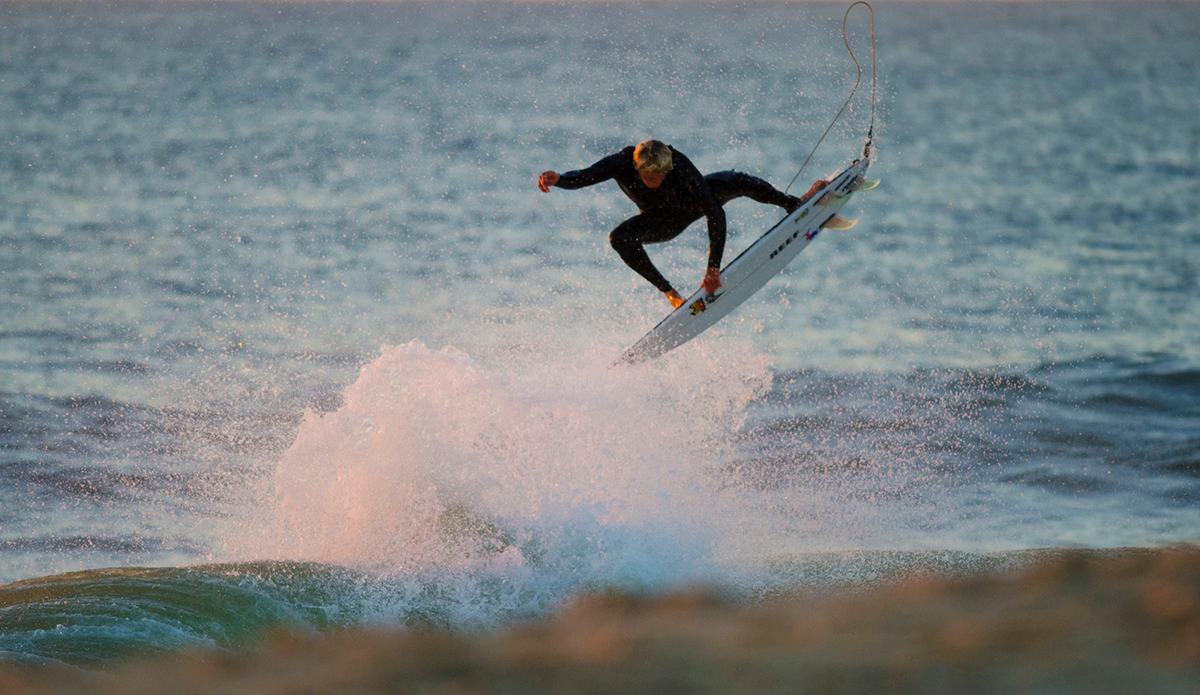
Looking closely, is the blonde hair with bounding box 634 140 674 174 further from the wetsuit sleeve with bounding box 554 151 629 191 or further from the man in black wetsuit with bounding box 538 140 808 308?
the wetsuit sleeve with bounding box 554 151 629 191

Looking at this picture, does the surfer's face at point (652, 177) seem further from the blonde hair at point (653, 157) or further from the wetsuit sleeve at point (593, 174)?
the wetsuit sleeve at point (593, 174)

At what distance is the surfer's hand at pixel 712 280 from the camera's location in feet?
23.8

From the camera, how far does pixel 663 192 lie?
7.06m

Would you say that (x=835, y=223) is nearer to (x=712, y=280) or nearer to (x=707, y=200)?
(x=712, y=280)

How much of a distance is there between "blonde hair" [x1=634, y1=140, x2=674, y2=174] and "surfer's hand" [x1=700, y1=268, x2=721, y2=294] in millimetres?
929

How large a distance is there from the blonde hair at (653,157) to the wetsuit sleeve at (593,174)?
0.16m

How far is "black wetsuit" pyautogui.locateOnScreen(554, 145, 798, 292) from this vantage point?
22.3ft

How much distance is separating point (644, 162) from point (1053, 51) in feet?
137

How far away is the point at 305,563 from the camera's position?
6.31 meters

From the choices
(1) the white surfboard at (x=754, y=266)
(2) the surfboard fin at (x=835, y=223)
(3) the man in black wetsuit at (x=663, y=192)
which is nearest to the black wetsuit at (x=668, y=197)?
(3) the man in black wetsuit at (x=663, y=192)

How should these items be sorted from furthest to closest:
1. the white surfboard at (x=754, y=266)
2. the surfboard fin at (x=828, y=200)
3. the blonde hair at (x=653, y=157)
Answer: the surfboard fin at (x=828, y=200), the white surfboard at (x=754, y=266), the blonde hair at (x=653, y=157)

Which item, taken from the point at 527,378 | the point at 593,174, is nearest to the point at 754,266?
the point at 593,174

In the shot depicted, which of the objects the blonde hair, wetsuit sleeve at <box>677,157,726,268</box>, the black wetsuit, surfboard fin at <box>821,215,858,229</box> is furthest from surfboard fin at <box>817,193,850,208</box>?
the blonde hair

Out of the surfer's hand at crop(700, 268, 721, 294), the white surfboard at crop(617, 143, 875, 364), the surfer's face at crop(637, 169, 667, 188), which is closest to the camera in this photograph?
the surfer's face at crop(637, 169, 667, 188)
